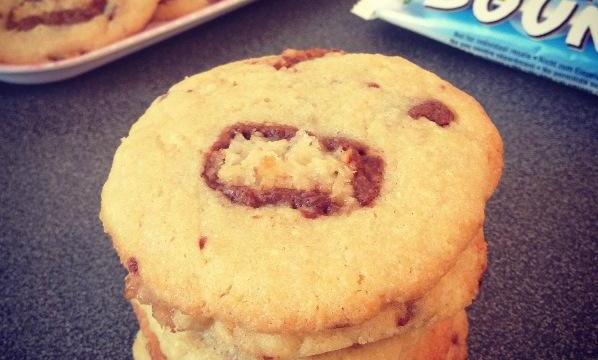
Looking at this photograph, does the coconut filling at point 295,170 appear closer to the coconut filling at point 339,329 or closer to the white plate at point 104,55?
the coconut filling at point 339,329

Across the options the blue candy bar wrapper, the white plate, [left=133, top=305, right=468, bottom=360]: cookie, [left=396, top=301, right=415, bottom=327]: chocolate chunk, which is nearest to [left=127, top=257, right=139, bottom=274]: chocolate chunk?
[left=133, top=305, right=468, bottom=360]: cookie

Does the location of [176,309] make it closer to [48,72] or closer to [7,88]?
[48,72]

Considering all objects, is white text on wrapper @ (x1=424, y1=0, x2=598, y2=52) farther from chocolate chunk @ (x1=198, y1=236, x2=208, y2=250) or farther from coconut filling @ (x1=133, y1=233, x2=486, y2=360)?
chocolate chunk @ (x1=198, y1=236, x2=208, y2=250)

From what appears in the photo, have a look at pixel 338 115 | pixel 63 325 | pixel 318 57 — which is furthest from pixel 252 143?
pixel 63 325

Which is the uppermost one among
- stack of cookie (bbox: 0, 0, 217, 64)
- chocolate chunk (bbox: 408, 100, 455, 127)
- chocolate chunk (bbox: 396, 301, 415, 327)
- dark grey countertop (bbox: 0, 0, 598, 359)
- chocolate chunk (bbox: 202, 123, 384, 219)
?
chocolate chunk (bbox: 408, 100, 455, 127)

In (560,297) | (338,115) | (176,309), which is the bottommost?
(560,297)

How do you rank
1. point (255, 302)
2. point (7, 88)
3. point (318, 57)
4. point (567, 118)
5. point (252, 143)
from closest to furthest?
point (255, 302) < point (252, 143) < point (318, 57) < point (567, 118) < point (7, 88)
